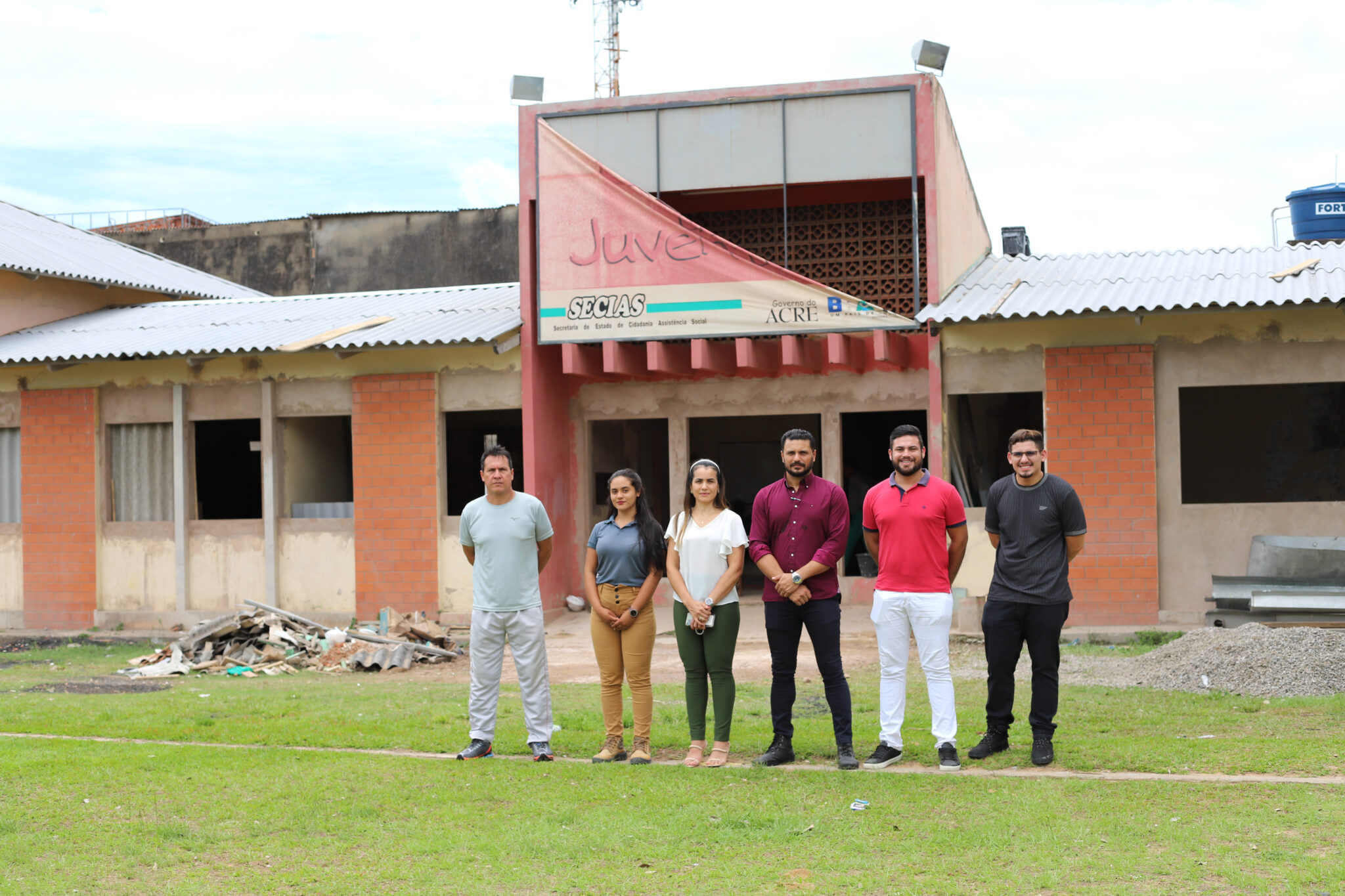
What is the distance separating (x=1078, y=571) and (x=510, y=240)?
17.9 metres

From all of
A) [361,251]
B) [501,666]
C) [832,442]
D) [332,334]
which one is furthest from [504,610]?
[361,251]

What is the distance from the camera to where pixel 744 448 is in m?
20.2

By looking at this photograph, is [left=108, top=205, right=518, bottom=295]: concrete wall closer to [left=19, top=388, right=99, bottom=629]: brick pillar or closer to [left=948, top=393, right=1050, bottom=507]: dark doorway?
[left=19, top=388, right=99, bottom=629]: brick pillar

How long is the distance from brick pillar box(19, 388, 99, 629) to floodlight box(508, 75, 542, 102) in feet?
21.4

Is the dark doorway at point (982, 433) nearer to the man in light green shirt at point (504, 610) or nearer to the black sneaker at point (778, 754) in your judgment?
the black sneaker at point (778, 754)

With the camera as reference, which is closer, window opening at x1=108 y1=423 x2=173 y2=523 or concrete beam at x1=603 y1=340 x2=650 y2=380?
concrete beam at x1=603 y1=340 x2=650 y2=380

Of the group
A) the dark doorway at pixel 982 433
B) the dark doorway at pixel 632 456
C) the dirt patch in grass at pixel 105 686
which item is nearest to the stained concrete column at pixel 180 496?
the dirt patch in grass at pixel 105 686

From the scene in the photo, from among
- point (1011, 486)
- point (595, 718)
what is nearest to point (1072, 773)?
point (1011, 486)

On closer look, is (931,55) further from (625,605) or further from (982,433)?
(625,605)

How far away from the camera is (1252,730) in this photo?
25.0 feet

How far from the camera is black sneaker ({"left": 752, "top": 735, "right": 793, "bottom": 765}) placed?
6.70m

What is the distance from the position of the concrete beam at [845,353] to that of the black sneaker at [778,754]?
715 centimetres

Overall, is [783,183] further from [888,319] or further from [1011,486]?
[1011,486]

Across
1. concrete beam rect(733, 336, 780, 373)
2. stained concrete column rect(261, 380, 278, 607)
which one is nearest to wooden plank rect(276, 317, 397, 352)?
stained concrete column rect(261, 380, 278, 607)
